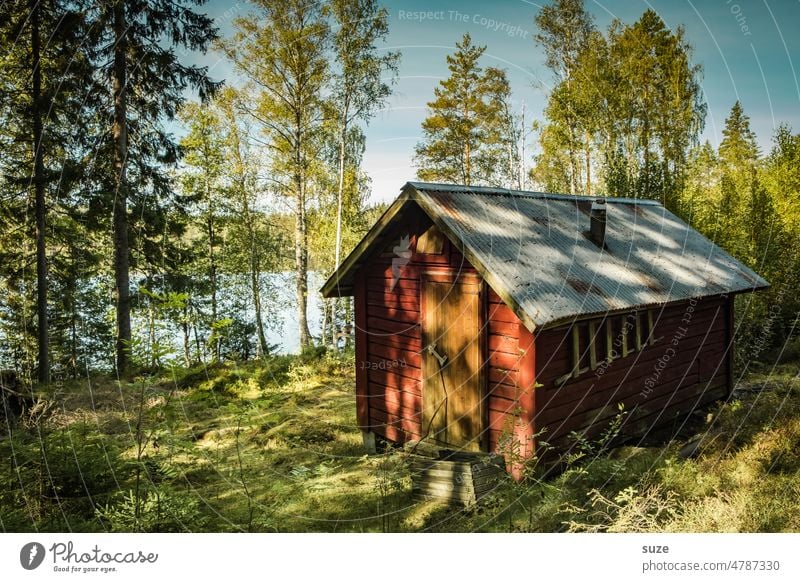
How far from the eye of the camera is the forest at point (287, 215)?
185 inches

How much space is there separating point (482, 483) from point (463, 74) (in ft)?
16.4

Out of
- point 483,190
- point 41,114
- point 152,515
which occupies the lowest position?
point 152,515

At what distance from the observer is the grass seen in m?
4.15

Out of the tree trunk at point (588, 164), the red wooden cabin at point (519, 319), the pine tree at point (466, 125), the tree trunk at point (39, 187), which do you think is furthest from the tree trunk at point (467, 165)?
the tree trunk at point (588, 164)

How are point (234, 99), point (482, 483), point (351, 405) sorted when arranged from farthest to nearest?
point (234, 99) → point (351, 405) → point (482, 483)

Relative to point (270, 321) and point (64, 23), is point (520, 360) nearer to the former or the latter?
point (64, 23)

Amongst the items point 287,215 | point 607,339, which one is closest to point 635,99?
point 607,339

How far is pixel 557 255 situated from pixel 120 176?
10.6m

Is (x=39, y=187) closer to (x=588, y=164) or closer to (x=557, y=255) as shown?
(x=557, y=255)

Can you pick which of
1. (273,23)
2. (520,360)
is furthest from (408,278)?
(273,23)

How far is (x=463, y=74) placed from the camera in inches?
222

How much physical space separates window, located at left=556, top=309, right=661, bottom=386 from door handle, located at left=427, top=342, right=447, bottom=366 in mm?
1648

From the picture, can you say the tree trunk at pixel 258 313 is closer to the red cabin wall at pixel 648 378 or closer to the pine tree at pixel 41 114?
the pine tree at pixel 41 114

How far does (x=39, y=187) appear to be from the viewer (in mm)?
10875
